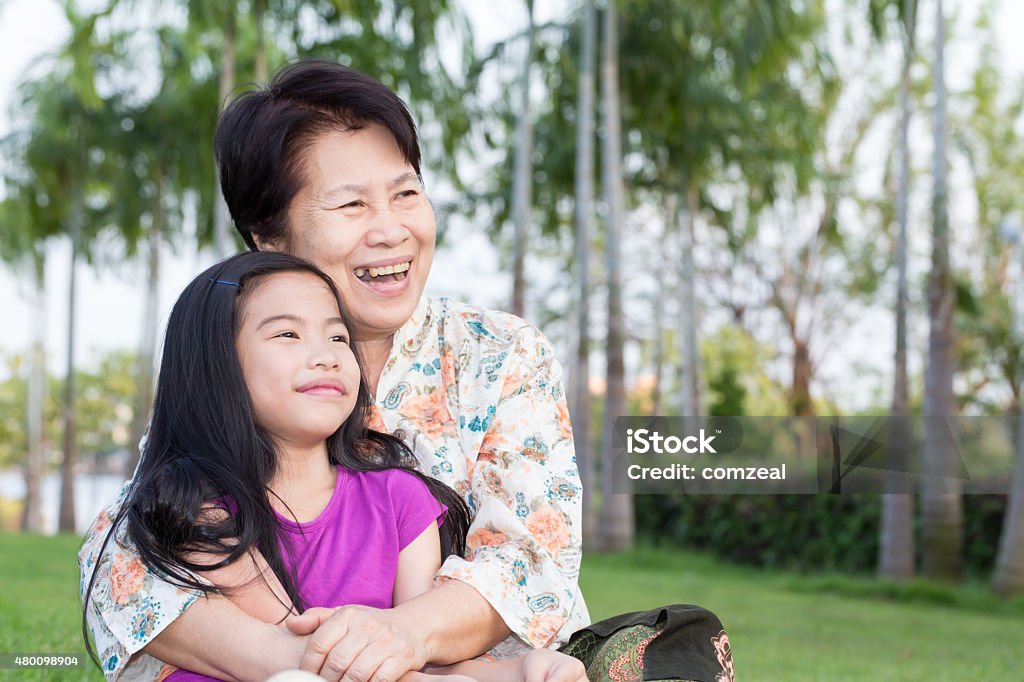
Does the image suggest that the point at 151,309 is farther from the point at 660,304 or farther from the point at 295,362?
the point at 295,362

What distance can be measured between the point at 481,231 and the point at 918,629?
11.4m

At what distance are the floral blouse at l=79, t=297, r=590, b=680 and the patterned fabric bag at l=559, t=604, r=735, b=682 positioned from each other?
0.10 meters

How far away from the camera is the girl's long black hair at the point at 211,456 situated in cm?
209

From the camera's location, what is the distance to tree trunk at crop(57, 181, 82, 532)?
66.9ft

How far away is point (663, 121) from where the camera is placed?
16938 millimetres

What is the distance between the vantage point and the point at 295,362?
2.21 meters

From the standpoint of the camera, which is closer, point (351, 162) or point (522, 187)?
point (351, 162)

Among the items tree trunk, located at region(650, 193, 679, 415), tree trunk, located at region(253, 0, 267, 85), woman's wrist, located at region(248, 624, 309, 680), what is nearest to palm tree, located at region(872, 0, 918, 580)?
tree trunk, located at region(650, 193, 679, 415)

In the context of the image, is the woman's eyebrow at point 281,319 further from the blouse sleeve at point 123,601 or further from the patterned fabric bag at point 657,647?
the patterned fabric bag at point 657,647

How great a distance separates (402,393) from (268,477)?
45 centimetres

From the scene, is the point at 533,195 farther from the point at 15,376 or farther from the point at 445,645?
the point at 15,376

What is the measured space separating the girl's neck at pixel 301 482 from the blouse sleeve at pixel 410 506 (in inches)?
5.4

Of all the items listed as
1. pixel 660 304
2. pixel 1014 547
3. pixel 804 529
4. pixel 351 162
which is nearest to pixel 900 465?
pixel 1014 547

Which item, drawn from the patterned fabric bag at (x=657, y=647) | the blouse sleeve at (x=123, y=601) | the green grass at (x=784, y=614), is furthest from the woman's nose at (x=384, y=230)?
the green grass at (x=784, y=614)
